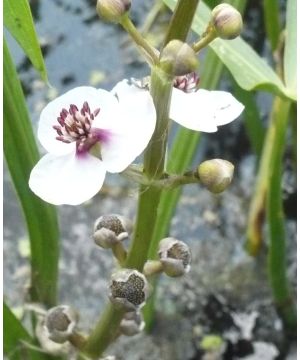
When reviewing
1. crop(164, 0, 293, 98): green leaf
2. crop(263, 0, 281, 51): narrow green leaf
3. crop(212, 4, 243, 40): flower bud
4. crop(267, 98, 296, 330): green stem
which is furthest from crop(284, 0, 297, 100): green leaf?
crop(212, 4, 243, 40): flower bud

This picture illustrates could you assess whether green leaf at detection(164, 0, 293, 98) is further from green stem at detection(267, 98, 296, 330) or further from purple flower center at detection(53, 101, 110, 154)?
purple flower center at detection(53, 101, 110, 154)

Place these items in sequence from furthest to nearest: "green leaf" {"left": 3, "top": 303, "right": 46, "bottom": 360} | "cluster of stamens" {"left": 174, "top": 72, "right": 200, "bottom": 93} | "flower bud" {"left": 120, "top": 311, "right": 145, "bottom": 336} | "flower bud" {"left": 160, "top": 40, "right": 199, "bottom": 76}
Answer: "green leaf" {"left": 3, "top": 303, "right": 46, "bottom": 360}
"flower bud" {"left": 120, "top": 311, "right": 145, "bottom": 336}
"cluster of stamens" {"left": 174, "top": 72, "right": 200, "bottom": 93}
"flower bud" {"left": 160, "top": 40, "right": 199, "bottom": 76}

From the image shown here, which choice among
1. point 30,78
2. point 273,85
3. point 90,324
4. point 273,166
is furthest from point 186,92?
point 30,78

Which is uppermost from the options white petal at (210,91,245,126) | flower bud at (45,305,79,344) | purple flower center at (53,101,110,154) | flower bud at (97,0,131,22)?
flower bud at (97,0,131,22)

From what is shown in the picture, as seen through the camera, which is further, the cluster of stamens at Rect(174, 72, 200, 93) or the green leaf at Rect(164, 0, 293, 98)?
the green leaf at Rect(164, 0, 293, 98)

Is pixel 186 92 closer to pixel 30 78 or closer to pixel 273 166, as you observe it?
pixel 273 166

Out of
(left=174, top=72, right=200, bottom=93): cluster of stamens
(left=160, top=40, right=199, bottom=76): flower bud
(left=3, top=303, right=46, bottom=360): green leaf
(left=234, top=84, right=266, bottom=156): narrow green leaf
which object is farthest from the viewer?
(left=234, top=84, right=266, bottom=156): narrow green leaf
